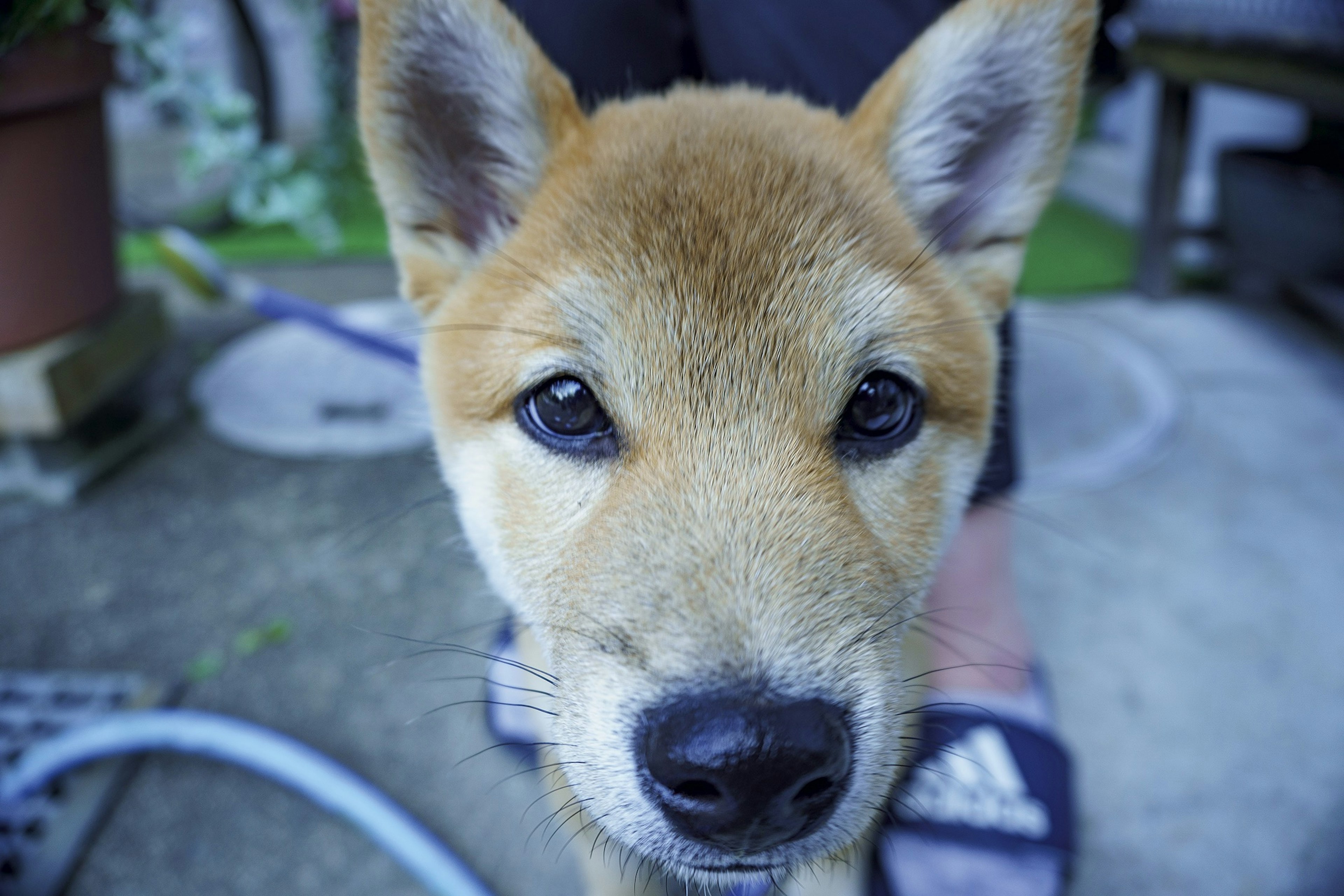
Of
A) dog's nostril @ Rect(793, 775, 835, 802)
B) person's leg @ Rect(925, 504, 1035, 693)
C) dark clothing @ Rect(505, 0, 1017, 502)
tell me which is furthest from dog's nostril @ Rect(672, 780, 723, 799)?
person's leg @ Rect(925, 504, 1035, 693)

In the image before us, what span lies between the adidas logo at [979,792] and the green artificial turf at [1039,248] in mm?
3594

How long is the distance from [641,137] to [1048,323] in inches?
151

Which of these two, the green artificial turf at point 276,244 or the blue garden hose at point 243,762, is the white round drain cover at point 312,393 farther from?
the blue garden hose at point 243,762

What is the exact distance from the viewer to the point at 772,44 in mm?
2268

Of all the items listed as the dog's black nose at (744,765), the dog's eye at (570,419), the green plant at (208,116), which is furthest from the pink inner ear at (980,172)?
the green plant at (208,116)

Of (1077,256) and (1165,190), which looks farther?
(1077,256)

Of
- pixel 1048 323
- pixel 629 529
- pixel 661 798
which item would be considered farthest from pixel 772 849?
pixel 1048 323

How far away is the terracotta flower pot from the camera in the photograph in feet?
9.62

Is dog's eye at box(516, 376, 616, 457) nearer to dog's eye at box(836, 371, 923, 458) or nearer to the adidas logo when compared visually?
dog's eye at box(836, 371, 923, 458)

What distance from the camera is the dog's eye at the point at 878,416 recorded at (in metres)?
1.46

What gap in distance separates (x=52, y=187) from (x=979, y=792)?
3.59 metres

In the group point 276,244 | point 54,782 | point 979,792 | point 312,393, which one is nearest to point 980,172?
point 979,792

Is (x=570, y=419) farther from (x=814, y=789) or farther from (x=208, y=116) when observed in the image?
(x=208, y=116)

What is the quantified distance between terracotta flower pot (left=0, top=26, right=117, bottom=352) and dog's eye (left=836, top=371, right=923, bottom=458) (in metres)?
3.02
